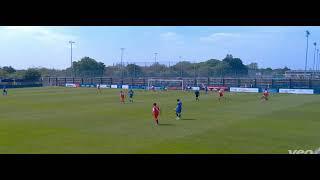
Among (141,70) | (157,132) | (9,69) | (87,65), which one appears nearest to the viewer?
(157,132)

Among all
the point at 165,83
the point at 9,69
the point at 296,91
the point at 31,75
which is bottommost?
the point at 296,91

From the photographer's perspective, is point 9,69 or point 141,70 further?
point 141,70

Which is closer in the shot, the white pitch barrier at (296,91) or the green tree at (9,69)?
the white pitch barrier at (296,91)

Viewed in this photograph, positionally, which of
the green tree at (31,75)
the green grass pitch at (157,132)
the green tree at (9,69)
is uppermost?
the green tree at (9,69)

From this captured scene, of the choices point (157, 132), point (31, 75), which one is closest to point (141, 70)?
point (31, 75)

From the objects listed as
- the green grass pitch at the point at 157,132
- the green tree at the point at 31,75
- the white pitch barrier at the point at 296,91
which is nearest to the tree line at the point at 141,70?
the green tree at the point at 31,75

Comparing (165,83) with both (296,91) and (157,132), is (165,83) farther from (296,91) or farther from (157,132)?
(157,132)

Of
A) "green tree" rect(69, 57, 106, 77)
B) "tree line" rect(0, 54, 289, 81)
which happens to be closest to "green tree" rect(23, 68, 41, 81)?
"tree line" rect(0, 54, 289, 81)

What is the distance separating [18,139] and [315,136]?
14.6m

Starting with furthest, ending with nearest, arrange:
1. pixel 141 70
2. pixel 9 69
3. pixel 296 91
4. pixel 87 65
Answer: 1. pixel 87 65
2. pixel 141 70
3. pixel 9 69
4. pixel 296 91

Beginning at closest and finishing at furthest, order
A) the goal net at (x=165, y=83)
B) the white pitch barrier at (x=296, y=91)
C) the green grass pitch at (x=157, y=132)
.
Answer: the green grass pitch at (x=157, y=132)
the white pitch barrier at (x=296, y=91)
the goal net at (x=165, y=83)

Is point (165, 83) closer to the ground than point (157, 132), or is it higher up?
higher up

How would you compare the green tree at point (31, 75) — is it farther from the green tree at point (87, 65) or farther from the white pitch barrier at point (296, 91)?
the white pitch barrier at point (296, 91)
